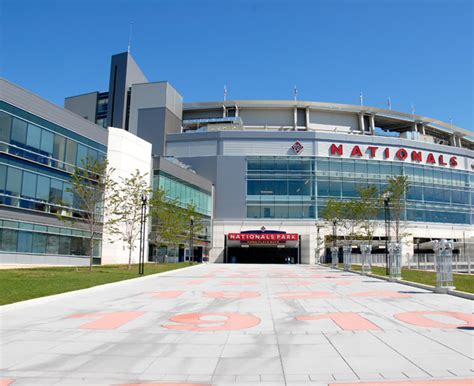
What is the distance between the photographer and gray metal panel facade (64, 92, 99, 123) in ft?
265

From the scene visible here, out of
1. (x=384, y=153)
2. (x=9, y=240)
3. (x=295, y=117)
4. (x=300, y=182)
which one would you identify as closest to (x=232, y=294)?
(x=9, y=240)

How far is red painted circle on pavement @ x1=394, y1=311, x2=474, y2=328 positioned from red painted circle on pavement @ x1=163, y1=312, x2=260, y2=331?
12.2ft

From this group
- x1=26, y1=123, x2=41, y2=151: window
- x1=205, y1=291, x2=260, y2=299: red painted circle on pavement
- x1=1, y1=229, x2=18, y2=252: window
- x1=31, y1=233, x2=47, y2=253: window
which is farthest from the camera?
x1=31, y1=233, x2=47, y2=253: window

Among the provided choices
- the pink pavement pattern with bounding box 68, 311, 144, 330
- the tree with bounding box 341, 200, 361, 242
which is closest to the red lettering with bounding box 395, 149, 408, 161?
the tree with bounding box 341, 200, 361, 242

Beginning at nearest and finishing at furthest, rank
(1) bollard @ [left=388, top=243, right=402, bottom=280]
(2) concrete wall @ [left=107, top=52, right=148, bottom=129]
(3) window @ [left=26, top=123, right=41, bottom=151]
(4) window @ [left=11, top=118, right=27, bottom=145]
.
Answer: (1) bollard @ [left=388, top=243, right=402, bottom=280], (4) window @ [left=11, top=118, right=27, bottom=145], (3) window @ [left=26, top=123, right=41, bottom=151], (2) concrete wall @ [left=107, top=52, right=148, bottom=129]

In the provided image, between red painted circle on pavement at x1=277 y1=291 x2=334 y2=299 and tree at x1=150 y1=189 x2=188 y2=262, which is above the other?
tree at x1=150 y1=189 x2=188 y2=262

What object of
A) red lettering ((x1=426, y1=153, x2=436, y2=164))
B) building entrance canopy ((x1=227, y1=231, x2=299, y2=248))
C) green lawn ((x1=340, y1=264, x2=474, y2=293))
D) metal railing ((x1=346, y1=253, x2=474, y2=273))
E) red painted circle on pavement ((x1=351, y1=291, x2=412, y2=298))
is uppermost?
red lettering ((x1=426, y1=153, x2=436, y2=164))

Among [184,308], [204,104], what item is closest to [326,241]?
[204,104]

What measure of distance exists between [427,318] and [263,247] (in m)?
61.2

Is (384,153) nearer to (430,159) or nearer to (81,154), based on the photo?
(430,159)

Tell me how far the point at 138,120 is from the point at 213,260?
2563cm

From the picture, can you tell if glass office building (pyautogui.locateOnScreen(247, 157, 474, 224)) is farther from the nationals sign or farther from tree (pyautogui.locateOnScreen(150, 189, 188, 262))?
tree (pyautogui.locateOnScreen(150, 189, 188, 262))

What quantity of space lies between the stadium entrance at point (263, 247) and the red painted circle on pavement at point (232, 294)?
1982 inches

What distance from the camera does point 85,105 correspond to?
81.6 m
